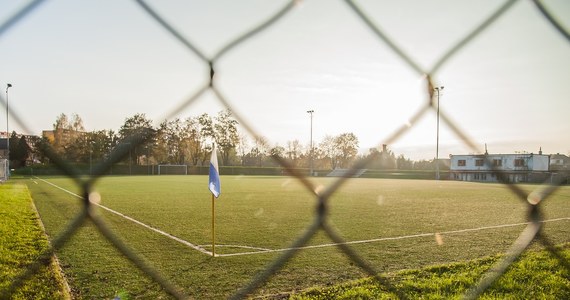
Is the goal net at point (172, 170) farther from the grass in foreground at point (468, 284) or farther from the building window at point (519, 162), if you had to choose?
the grass in foreground at point (468, 284)

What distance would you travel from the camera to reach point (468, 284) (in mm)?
3453

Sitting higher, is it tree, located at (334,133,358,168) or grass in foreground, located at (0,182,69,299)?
tree, located at (334,133,358,168)

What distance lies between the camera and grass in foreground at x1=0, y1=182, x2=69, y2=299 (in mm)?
3678

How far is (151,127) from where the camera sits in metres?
1.12

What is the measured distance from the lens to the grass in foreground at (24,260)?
368 cm

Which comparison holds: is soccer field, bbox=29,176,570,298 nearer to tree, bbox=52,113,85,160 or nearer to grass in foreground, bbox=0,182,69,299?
grass in foreground, bbox=0,182,69,299

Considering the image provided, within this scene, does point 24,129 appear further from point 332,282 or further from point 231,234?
point 231,234

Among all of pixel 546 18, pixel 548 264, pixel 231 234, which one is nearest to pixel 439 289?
pixel 548 264

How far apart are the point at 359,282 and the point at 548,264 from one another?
172 cm

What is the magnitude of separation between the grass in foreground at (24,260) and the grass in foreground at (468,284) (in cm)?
231

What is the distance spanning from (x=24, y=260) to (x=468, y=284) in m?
4.86

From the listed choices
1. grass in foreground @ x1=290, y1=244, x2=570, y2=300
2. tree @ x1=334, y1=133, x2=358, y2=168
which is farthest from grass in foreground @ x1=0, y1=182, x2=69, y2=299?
tree @ x1=334, y1=133, x2=358, y2=168

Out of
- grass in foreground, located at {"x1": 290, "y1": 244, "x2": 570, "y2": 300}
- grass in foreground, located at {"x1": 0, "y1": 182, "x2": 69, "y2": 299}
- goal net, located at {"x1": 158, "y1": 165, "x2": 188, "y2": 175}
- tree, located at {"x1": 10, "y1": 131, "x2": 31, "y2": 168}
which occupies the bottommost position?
goal net, located at {"x1": 158, "y1": 165, "x2": 188, "y2": 175}

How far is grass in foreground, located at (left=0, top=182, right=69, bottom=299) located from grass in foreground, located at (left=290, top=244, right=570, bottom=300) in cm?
231
